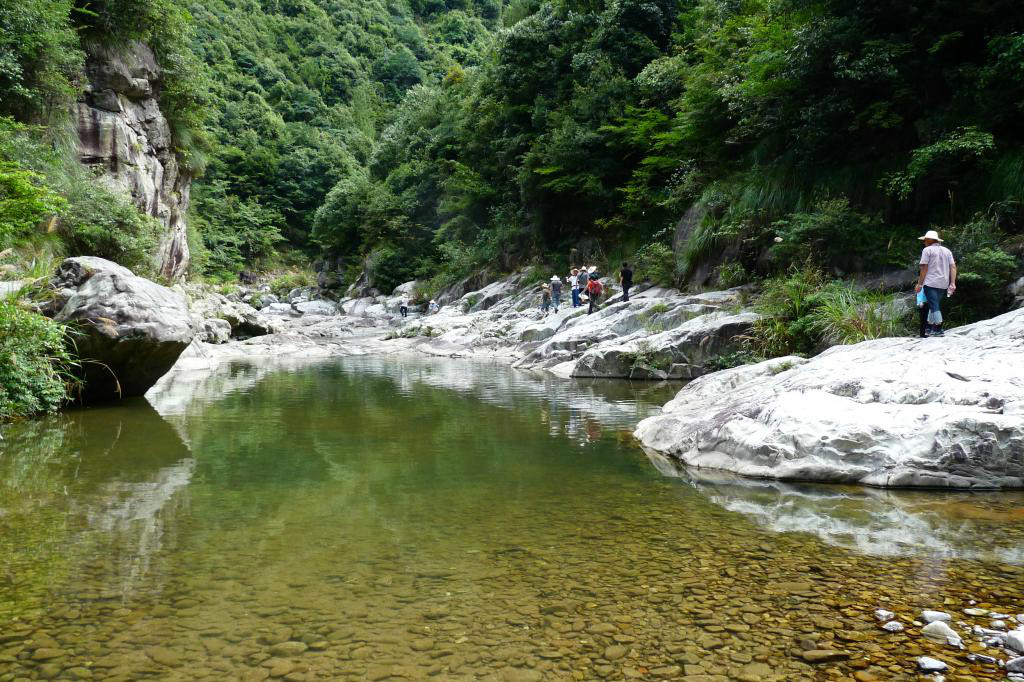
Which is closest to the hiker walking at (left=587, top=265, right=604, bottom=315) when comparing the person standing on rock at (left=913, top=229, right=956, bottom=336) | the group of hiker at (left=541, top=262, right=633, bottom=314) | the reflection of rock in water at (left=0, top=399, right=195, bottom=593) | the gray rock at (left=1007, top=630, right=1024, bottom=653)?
the group of hiker at (left=541, top=262, right=633, bottom=314)

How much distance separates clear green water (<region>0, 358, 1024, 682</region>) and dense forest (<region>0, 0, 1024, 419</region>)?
18.9 ft

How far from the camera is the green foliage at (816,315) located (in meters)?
11.9

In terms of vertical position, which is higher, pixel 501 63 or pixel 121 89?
pixel 501 63

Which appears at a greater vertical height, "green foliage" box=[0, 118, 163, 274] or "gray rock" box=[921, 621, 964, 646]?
"green foliage" box=[0, 118, 163, 274]

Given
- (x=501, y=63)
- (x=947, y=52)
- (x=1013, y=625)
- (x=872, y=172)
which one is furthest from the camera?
(x=501, y=63)

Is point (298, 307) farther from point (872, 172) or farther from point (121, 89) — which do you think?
point (872, 172)

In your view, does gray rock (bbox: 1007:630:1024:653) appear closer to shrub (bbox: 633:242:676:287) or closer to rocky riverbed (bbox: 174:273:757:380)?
rocky riverbed (bbox: 174:273:757:380)

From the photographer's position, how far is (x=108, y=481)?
20.4 ft

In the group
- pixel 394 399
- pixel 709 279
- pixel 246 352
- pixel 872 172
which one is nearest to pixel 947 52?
pixel 872 172

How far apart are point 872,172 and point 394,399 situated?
13.2 meters

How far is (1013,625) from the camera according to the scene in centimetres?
323

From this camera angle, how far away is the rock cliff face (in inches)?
944

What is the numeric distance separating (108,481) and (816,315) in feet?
40.7

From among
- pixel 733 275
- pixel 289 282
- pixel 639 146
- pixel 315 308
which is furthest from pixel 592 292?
pixel 289 282
